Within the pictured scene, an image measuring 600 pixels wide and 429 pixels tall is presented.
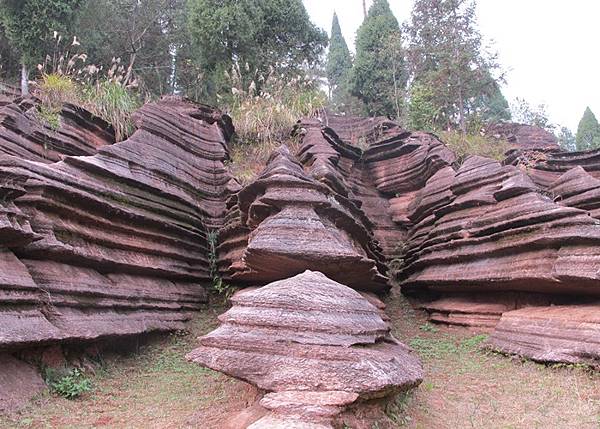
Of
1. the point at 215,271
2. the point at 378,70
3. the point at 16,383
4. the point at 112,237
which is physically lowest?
the point at 16,383

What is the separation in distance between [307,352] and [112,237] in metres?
4.18

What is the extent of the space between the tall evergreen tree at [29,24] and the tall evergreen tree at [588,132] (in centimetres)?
3146

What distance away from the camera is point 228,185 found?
9531 millimetres

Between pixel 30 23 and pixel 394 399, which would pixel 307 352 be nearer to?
pixel 394 399

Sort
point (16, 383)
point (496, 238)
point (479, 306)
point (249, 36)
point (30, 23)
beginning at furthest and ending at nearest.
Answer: point (249, 36)
point (30, 23)
point (479, 306)
point (496, 238)
point (16, 383)

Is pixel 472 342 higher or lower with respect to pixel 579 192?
lower

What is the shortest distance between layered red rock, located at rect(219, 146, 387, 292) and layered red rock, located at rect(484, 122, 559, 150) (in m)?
9.90

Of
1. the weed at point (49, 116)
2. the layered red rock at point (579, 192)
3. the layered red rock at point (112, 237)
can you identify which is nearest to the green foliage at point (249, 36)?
the layered red rock at point (112, 237)

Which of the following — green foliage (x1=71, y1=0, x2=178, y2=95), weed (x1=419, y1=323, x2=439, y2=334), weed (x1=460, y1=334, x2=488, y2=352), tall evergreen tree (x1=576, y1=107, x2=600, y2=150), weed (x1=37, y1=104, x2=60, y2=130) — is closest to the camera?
weed (x1=460, y1=334, x2=488, y2=352)

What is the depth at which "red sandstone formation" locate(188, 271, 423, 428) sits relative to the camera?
328 centimetres

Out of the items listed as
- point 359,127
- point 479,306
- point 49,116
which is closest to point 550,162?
point 359,127

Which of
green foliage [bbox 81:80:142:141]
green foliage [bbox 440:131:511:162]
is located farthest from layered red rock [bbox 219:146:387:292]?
green foliage [bbox 440:131:511:162]

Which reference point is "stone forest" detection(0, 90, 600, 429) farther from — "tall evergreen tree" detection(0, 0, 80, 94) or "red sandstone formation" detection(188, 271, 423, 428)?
"tall evergreen tree" detection(0, 0, 80, 94)

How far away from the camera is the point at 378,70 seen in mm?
20094
